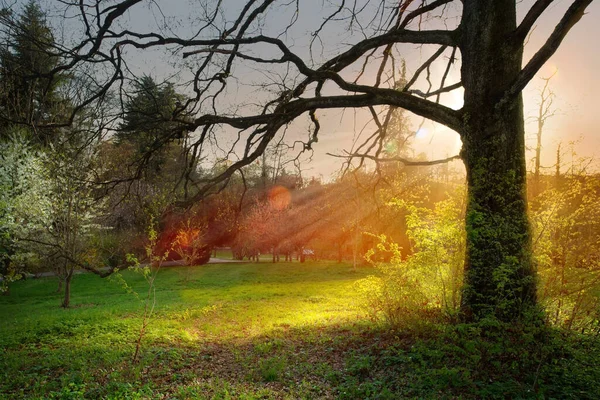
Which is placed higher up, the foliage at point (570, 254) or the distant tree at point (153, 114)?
the distant tree at point (153, 114)

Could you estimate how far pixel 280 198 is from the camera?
33031 millimetres

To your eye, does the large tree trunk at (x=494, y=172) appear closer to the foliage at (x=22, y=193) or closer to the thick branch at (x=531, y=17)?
the thick branch at (x=531, y=17)

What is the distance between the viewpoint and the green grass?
411 centimetres

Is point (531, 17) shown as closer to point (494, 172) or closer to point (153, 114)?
point (494, 172)

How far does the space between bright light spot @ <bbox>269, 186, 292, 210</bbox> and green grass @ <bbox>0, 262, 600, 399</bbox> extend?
22.1 metres

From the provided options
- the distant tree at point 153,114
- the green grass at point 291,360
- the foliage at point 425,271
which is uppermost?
the distant tree at point 153,114

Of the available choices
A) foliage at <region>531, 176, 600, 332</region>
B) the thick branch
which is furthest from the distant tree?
foliage at <region>531, 176, 600, 332</region>

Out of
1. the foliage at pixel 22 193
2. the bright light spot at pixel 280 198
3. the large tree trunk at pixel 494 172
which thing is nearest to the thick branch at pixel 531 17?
the large tree trunk at pixel 494 172

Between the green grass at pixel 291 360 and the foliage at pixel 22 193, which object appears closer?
the green grass at pixel 291 360

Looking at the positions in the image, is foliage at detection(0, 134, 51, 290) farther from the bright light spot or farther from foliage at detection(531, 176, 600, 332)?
the bright light spot

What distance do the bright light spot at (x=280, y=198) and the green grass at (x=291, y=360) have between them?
2207 cm

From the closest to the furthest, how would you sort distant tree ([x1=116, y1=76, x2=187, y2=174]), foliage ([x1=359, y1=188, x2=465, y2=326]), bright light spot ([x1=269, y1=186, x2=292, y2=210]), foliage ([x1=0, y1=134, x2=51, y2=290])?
foliage ([x1=359, y1=188, x2=465, y2=326]) < distant tree ([x1=116, y1=76, x2=187, y2=174]) < foliage ([x1=0, y1=134, x2=51, y2=290]) < bright light spot ([x1=269, y1=186, x2=292, y2=210])

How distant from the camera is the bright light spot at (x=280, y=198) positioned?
32.2m

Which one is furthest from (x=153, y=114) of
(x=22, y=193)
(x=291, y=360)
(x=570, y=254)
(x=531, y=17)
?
(x=22, y=193)
